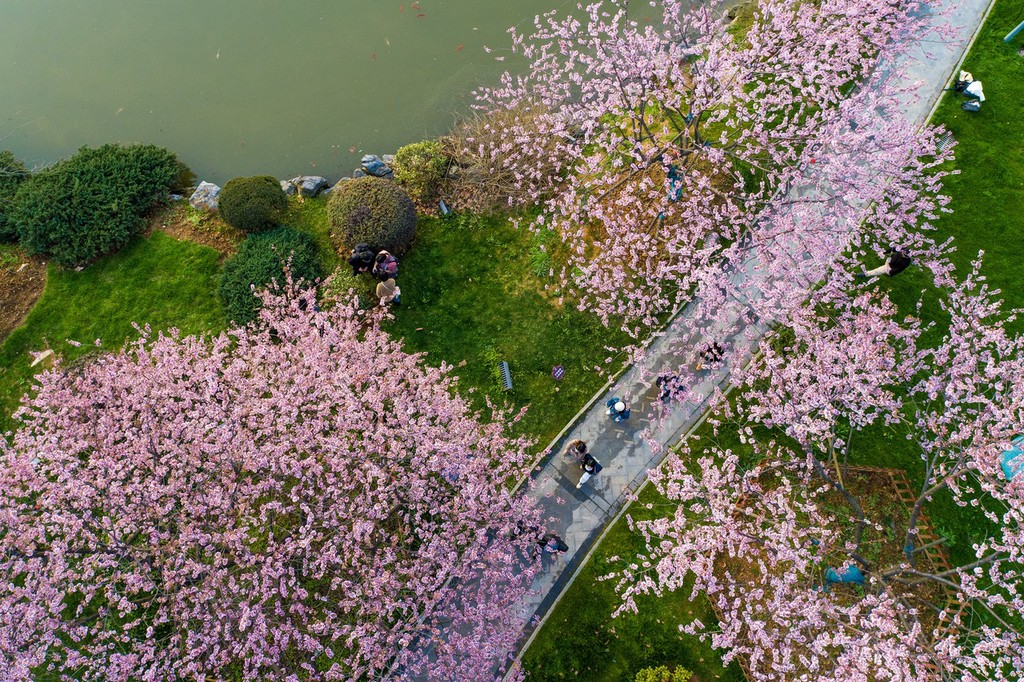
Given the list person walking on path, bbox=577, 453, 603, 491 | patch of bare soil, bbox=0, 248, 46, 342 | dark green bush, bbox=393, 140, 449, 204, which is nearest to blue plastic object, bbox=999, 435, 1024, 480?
person walking on path, bbox=577, 453, 603, 491

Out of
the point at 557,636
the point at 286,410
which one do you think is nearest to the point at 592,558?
the point at 557,636

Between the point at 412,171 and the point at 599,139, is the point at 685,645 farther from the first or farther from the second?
the point at 412,171

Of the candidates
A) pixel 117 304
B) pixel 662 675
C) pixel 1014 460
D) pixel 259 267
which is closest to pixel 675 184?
pixel 1014 460

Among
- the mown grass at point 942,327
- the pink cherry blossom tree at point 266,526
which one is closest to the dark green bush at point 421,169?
the pink cherry blossom tree at point 266,526

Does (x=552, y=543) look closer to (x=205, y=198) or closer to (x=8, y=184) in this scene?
(x=205, y=198)

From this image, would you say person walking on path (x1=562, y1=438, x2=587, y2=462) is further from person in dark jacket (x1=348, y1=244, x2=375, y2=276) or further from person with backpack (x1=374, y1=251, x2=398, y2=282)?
person in dark jacket (x1=348, y1=244, x2=375, y2=276)
